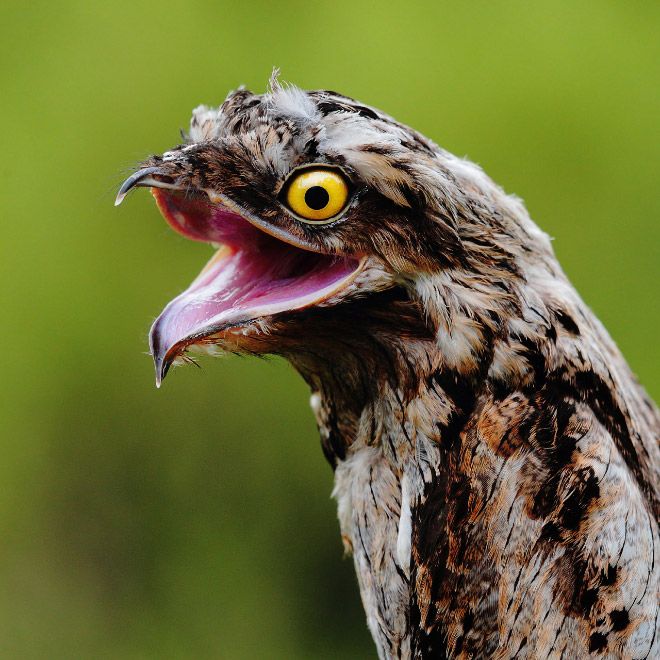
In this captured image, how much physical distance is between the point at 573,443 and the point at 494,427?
6.6 inches

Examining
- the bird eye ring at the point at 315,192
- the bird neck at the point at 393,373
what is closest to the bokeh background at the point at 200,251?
the bird neck at the point at 393,373

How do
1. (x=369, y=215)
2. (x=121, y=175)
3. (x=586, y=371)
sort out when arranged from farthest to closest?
1. (x=121, y=175)
2. (x=586, y=371)
3. (x=369, y=215)

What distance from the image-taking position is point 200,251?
17.7ft

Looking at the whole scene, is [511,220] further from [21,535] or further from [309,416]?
[21,535]

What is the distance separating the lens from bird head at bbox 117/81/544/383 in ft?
6.11

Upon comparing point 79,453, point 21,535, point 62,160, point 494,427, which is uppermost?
point 62,160

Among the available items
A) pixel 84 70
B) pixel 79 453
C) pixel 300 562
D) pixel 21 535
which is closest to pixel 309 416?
pixel 300 562

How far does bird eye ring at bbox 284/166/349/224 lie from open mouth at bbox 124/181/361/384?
0.40 ft

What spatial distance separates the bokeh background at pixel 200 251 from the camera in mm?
5379

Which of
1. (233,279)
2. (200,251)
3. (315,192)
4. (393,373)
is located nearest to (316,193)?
(315,192)

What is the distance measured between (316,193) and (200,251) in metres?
3.62

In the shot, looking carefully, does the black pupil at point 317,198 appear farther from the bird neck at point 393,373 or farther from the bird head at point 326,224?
the bird neck at point 393,373

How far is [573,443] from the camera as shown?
2000mm

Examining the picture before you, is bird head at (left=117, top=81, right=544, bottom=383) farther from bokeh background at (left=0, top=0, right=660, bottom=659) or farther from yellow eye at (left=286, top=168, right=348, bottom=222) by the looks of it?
bokeh background at (left=0, top=0, right=660, bottom=659)
